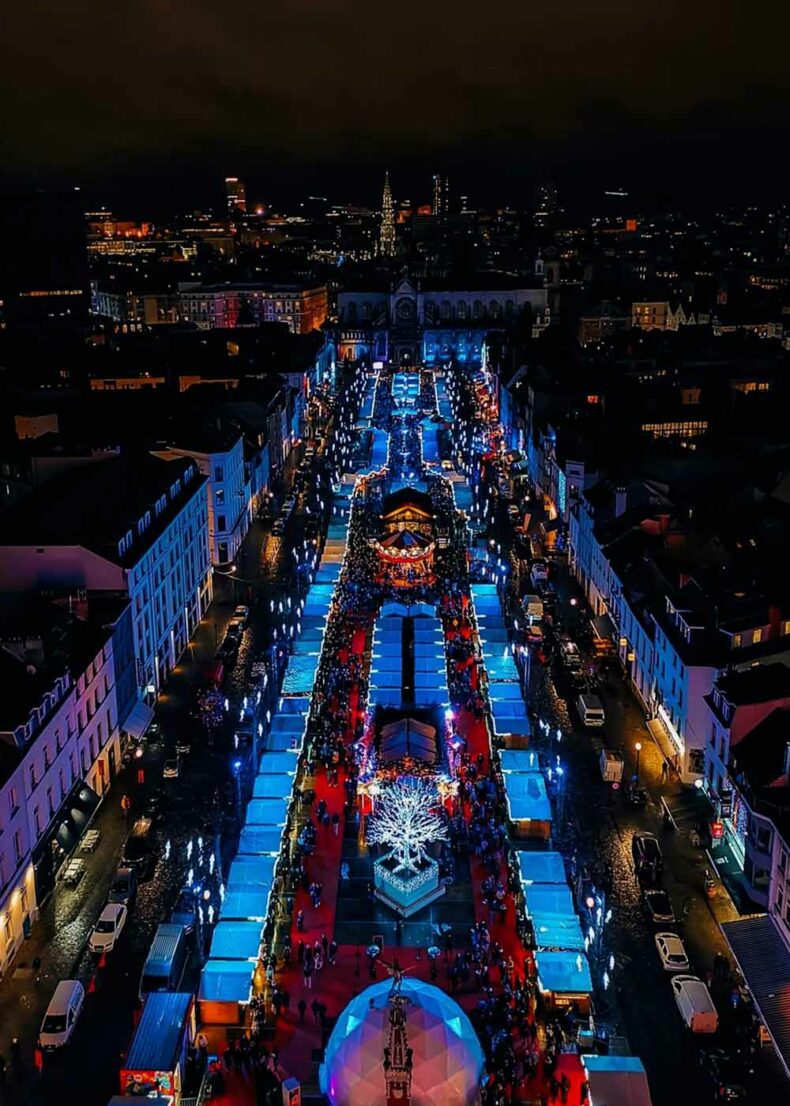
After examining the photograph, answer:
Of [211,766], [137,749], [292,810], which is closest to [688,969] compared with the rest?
[292,810]

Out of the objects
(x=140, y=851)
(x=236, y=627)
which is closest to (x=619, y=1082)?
(x=140, y=851)

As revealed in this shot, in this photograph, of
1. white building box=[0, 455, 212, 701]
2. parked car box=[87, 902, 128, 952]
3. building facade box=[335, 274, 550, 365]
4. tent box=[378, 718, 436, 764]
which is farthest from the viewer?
building facade box=[335, 274, 550, 365]

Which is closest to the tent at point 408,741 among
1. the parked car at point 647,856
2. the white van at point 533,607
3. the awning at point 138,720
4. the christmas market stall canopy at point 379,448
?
the parked car at point 647,856

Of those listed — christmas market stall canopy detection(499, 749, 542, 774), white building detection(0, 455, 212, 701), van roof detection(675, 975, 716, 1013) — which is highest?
white building detection(0, 455, 212, 701)

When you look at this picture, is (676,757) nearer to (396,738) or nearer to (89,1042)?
(396,738)

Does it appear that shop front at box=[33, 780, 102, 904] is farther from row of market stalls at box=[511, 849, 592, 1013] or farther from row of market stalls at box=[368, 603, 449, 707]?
row of market stalls at box=[511, 849, 592, 1013]

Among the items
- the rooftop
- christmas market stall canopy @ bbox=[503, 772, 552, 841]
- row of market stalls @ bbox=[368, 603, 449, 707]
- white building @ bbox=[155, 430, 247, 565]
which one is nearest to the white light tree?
christmas market stall canopy @ bbox=[503, 772, 552, 841]

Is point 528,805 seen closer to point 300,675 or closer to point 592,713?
point 592,713
